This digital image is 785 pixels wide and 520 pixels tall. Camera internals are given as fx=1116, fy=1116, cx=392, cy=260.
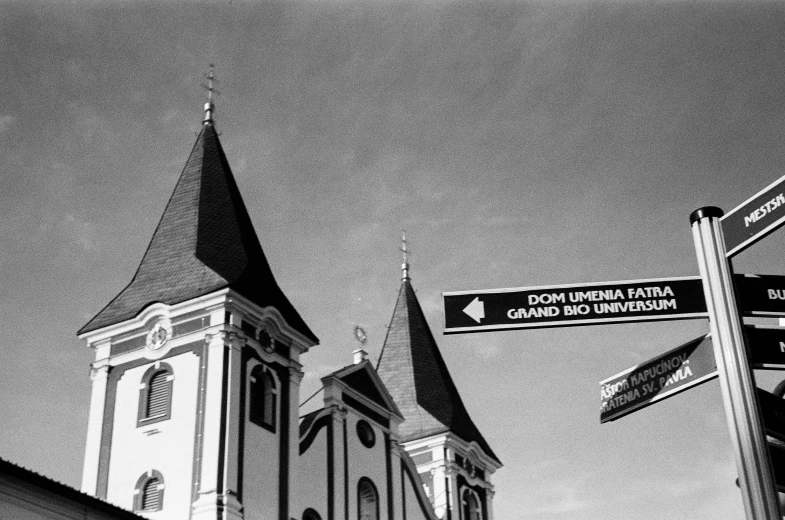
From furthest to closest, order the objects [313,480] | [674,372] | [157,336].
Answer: [313,480], [157,336], [674,372]

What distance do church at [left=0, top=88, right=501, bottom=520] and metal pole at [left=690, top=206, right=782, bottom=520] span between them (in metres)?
17.1

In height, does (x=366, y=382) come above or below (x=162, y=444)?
above

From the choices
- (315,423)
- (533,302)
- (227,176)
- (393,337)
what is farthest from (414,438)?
(533,302)

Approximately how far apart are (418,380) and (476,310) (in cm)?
3101

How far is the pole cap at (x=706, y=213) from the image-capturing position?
7.40m

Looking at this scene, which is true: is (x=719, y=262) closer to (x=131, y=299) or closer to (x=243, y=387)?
(x=243, y=387)

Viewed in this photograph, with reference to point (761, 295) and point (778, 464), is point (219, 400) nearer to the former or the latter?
point (761, 295)

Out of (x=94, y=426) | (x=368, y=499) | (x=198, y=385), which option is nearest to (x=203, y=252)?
(x=198, y=385)

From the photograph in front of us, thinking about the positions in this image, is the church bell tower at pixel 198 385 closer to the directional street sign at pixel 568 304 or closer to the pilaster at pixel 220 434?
the pilaster at pixel 220 434

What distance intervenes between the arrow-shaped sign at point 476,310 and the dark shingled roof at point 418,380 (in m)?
29.3

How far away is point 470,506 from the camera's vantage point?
37.2 metres

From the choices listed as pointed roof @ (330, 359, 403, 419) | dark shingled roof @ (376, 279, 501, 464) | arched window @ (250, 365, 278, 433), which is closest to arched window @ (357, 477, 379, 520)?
pointed roof @ (330, 359, 403, 419)

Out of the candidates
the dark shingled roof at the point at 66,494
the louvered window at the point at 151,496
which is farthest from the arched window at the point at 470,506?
the dark shingled roof at the point at 66,494

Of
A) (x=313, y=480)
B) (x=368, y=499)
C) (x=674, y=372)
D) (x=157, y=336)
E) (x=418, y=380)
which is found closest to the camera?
(x=674, y=372)
